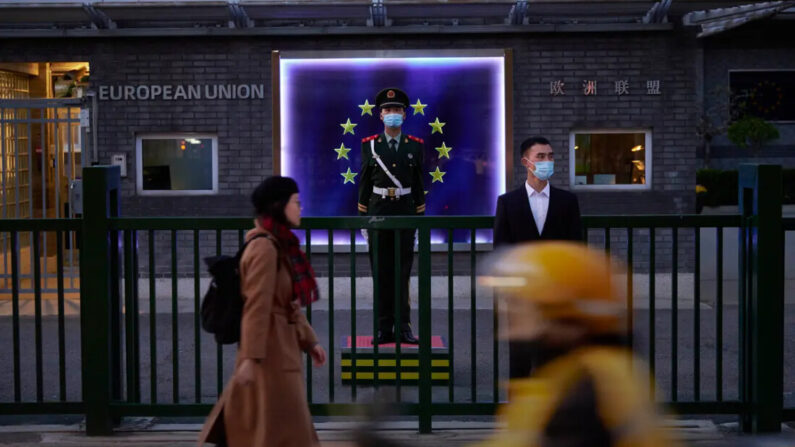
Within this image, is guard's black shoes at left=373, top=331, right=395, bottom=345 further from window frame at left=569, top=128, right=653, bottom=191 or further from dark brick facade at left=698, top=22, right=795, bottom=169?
dark brick facade at left=698, top=22, right=795, bottom=169

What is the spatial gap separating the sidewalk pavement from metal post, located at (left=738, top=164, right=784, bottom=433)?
199 mm

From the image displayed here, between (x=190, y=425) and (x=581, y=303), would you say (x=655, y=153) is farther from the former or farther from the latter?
(x=581, y=303)

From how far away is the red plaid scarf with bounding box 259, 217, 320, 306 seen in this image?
5.29 metres

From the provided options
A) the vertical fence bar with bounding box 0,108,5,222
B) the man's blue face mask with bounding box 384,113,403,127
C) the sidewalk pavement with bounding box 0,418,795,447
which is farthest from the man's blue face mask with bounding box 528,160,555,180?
the vertical fence bar with bounding box 0,108,5,222

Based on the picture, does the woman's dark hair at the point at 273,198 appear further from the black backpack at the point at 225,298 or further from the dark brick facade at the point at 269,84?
the dark brick facade at the point at 269,84

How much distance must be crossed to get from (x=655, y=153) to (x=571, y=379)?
35.6ft

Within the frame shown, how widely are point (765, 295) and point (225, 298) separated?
3272mm

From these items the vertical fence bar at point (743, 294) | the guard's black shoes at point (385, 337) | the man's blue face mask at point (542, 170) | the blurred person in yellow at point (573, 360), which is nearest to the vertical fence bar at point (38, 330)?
the guard's black shoes at point (385, 337)

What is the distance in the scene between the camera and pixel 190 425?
7.10 metres

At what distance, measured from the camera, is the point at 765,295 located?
665 cm

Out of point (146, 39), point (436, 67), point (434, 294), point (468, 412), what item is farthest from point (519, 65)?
point (468, 412)

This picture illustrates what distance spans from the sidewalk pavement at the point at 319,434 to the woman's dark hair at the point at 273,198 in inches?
66.4

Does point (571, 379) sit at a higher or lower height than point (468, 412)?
higher

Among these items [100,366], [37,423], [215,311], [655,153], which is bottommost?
[37,423]
